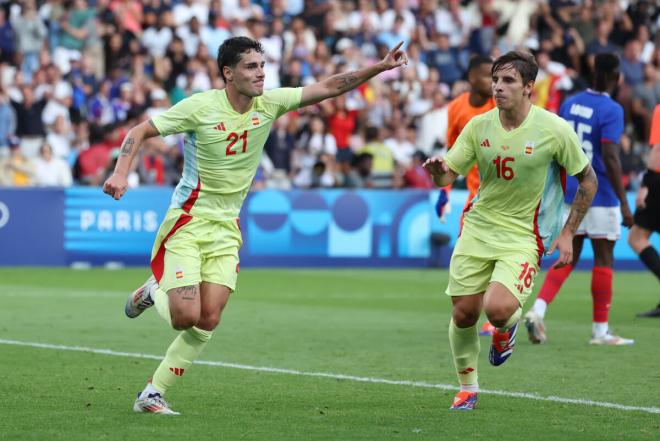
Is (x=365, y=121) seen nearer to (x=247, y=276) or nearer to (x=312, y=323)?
(x=247, y=276)

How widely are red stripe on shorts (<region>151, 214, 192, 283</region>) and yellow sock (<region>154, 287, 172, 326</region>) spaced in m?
0.11

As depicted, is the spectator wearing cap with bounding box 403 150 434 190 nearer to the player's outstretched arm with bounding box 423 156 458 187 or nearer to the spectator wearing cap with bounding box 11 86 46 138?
the spectator wearing cap with bounding box 11 86 46 138

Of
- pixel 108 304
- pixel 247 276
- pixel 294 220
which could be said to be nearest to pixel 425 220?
pixel 294 220

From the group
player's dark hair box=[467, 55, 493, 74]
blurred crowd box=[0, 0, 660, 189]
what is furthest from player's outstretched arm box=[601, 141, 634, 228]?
blurred crowd box=[0, 0, 660, 189]

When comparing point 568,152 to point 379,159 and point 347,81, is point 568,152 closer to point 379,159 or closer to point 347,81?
point 347,81

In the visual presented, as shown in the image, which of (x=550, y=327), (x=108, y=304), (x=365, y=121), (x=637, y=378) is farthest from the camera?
(x=365, y=121)

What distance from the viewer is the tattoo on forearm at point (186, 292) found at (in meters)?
8.04

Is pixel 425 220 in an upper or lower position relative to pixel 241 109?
lower

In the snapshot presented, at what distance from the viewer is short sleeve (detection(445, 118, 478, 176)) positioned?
8.44m

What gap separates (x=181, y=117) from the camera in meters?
8.25

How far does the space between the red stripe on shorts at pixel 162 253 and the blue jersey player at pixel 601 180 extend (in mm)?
4542

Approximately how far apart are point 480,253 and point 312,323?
5769 millimetres

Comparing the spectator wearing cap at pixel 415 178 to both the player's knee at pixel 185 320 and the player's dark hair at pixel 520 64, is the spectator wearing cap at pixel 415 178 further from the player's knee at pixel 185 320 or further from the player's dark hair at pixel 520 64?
the player's knee at pixel 185 320

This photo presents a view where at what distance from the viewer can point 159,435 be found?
7242 mm
